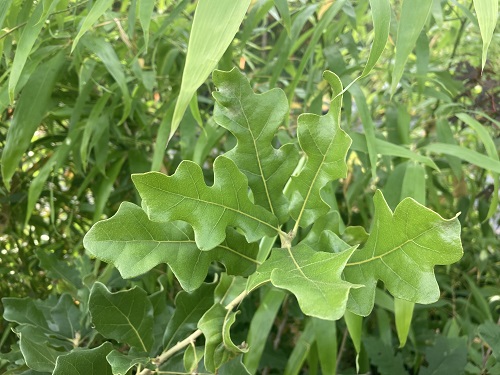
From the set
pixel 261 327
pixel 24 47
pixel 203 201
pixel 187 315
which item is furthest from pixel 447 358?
pixel 24 47

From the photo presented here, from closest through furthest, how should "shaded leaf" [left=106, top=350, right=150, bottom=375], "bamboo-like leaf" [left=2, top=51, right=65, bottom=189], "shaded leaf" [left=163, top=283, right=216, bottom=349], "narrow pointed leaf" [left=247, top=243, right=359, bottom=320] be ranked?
"narrow pointed leaf" [left=247, top=243, right=359, bottom=320] < "shaded leaf" [left=106, top=350, right=150, bottom=375] < "shaded leaf" [left=163, top=283, right=216, bottom=349] < "bamboo-like leaf" [left=2, top=51, right=65, bottom=189]

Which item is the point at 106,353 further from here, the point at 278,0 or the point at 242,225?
the point at 278,0

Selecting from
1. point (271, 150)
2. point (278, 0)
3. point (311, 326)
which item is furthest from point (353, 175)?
point (271, 150)

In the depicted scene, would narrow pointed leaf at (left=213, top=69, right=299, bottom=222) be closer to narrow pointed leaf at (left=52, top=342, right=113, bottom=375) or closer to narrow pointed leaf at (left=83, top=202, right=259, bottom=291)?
narrow pointed leaf at (left=83, top=202, right=259, bottom=291)

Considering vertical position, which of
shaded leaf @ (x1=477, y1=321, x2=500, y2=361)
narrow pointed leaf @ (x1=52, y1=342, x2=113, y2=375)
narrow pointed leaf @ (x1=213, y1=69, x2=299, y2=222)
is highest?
narrow pointed leaf @ (x1=213, y1=69, x2=299, y2=222)

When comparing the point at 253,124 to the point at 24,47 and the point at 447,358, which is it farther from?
the point at 447,358

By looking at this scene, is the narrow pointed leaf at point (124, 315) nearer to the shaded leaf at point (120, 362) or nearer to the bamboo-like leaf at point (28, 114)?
the shaded leaf at point (120, 362)

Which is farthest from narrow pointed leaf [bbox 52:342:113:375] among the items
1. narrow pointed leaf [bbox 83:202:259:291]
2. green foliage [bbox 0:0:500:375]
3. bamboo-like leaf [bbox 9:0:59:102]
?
bamboo-like leaf [bbox 9:0:59:102]
